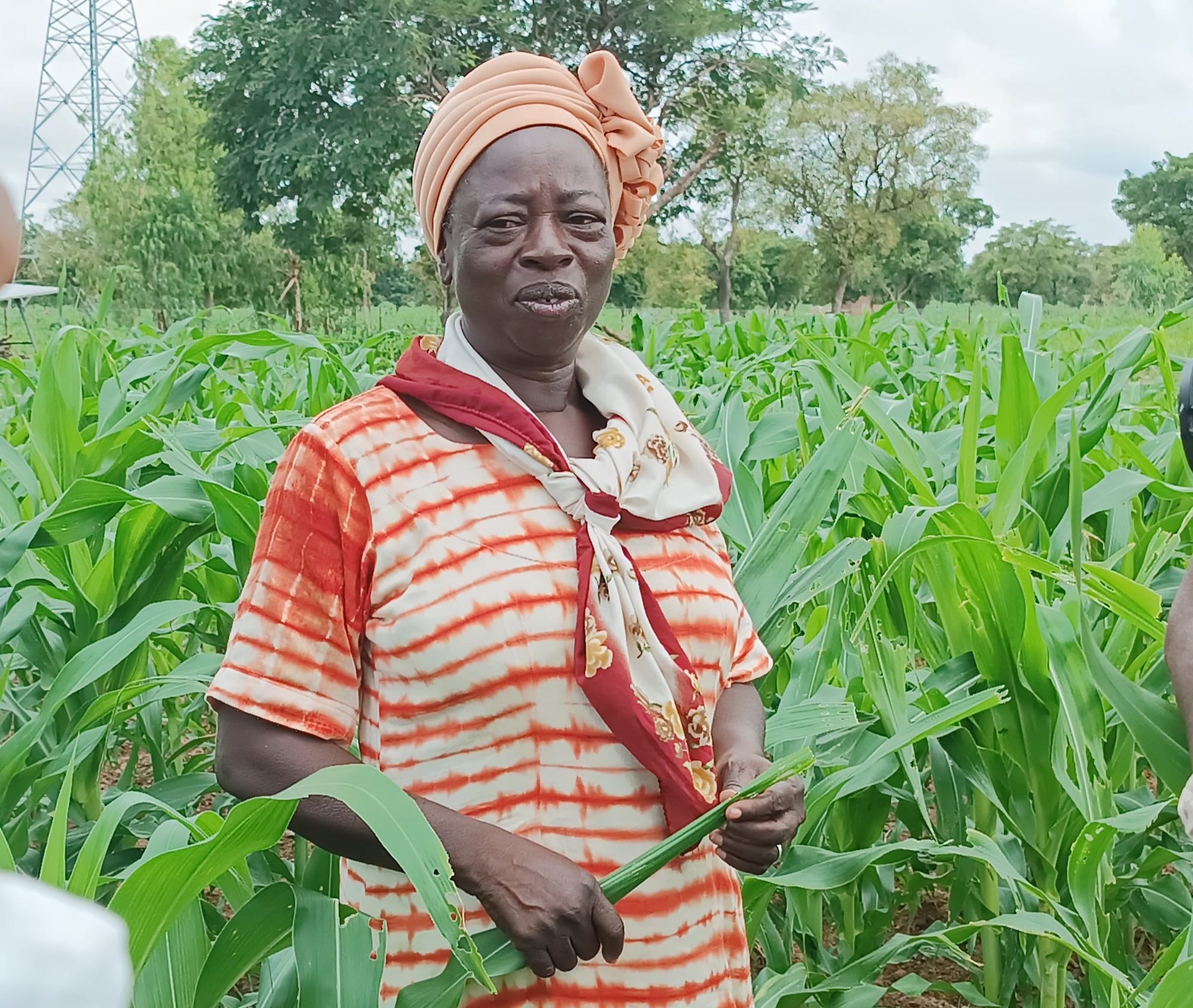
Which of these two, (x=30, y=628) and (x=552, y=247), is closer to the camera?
(x=552, y=247)

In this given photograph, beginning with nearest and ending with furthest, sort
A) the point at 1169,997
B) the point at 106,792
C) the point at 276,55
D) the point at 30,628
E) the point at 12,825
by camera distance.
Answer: the point at 1169,997, the point at 12,825, the point at 30,628, the point at 106,792, the point at 276,55

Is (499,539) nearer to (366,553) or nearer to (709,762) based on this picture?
(366,553)

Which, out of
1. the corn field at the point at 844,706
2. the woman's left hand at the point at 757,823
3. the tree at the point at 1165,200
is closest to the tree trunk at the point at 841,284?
the tree at the point at 1165,200

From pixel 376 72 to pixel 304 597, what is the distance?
2207cm

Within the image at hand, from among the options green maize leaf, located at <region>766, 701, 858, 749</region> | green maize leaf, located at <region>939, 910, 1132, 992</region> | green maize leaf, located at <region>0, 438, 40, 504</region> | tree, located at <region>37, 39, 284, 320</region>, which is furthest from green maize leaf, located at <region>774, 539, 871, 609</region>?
tree, located at <region>37, 39, 284, 320</region>

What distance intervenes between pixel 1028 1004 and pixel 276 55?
2289 centimetres

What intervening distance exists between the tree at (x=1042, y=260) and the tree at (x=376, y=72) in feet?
84.5

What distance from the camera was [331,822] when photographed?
971 mm

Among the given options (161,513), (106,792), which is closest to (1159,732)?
(161,513)

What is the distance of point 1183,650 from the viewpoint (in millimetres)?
1041

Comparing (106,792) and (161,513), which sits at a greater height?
(161,513)

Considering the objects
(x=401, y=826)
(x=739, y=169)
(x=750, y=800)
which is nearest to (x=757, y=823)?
(x=750, y=800)

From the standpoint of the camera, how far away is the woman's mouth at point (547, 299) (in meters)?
1.05

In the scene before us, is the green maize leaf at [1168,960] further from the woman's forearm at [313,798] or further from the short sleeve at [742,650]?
the woman's forearm at [313,798]
